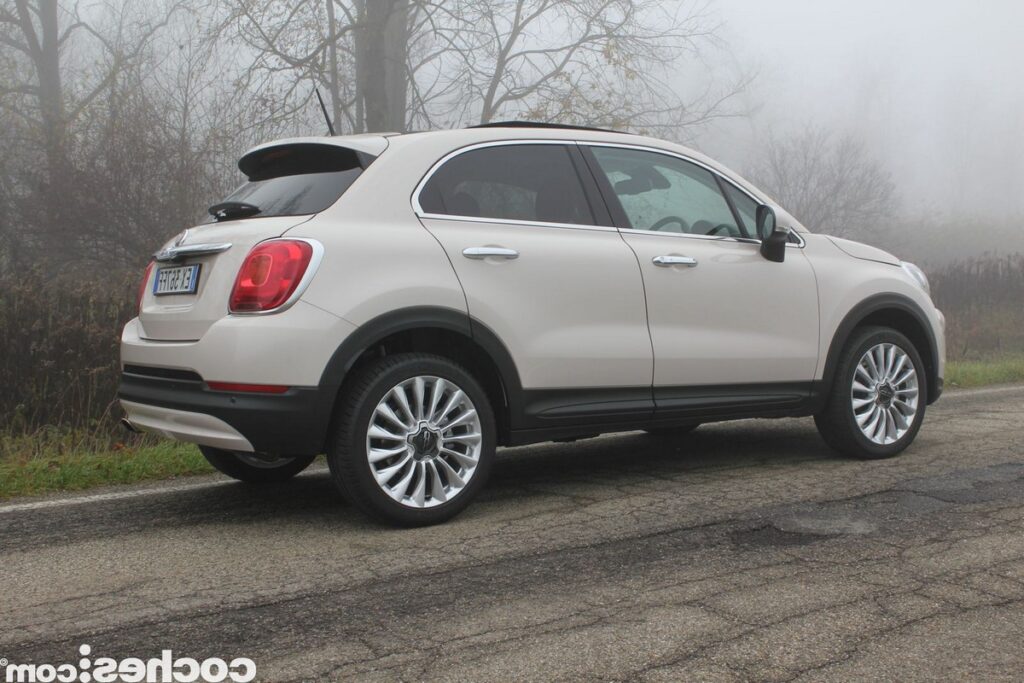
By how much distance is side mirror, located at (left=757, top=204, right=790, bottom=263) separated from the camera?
5.64 metres

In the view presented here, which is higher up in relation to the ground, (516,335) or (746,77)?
(746,77)

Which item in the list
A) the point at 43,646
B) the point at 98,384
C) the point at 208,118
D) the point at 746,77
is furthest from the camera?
the point at 746,77

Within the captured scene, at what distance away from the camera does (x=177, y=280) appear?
180 inches

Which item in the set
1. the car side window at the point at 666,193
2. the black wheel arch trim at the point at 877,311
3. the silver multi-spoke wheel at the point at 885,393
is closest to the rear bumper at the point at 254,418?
the car side window at the point at 666,193

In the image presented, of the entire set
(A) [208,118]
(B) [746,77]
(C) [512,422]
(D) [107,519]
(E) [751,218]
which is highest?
(B) [746,77]

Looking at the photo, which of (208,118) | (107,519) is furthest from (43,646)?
(208,118)

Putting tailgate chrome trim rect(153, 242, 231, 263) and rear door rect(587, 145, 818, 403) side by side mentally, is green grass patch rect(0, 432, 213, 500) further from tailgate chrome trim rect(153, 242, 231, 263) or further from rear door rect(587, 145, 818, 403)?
rear door rect(587, 145, 818, 403)

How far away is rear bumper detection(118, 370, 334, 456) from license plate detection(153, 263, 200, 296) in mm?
415

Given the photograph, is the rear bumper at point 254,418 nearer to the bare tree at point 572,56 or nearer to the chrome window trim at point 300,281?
the chrome window trim at point 300,281

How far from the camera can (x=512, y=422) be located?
473 cm

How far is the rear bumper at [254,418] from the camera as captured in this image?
4129mm

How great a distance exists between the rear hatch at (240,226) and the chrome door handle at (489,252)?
0.60m

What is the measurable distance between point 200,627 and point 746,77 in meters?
17.1

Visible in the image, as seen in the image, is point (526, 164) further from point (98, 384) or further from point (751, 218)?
point (98, 384)
